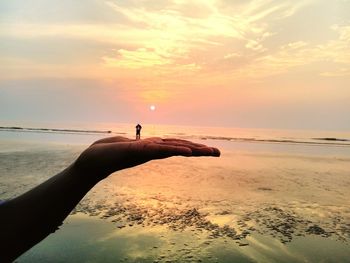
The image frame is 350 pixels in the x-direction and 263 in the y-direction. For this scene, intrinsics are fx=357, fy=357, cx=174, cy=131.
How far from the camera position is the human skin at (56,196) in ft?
5.15

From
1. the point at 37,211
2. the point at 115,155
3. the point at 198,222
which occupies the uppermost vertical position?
the point at 115,155

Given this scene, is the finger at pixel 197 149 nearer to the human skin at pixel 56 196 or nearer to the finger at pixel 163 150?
the finger at pixel 163 150

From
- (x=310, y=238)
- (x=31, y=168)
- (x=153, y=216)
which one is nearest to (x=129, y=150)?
(x=310, y=238)

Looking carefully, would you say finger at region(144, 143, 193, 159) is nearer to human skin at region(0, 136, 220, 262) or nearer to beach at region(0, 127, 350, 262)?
human skin at region(0, 136, 220, 262)

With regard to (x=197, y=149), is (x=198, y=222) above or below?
below

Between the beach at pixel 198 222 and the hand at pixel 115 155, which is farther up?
the hand at pixel 115 155

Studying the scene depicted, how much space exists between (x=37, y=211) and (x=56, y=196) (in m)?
0.10

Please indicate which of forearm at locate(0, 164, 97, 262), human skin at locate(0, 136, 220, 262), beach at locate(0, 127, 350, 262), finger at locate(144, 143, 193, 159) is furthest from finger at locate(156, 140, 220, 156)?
beach at locate(0, 127, 350, 262)

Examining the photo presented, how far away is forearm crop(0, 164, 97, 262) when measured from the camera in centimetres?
156

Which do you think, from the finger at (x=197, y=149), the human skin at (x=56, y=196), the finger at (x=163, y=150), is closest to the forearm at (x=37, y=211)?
the human skin at (x=56, y=196)

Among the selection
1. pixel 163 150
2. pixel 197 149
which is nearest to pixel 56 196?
pixel 163 150

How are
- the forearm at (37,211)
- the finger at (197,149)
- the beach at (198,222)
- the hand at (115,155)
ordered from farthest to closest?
the beach at (198,222) → the finger at (197,149) → the hand at (115,155) → the forearm at (37,211)

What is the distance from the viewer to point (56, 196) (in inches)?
64.3

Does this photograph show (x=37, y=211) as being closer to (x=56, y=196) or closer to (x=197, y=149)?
(x=56, y=196)
